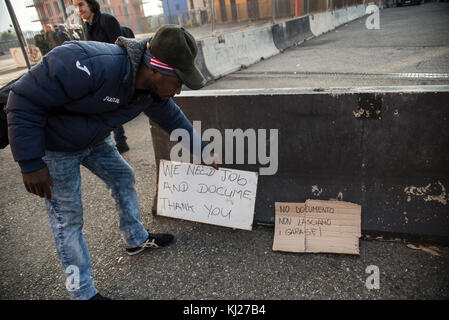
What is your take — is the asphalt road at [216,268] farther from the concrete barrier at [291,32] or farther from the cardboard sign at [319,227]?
the concrete barrier at [291,32]

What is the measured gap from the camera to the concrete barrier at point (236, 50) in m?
6.53

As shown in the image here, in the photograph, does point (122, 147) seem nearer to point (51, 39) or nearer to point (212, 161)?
point (212, 161)

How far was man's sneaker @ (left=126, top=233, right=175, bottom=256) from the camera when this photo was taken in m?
2.38

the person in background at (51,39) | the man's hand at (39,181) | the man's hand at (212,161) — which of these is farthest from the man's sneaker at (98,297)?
the person in background at (51,39)

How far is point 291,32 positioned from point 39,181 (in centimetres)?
1074

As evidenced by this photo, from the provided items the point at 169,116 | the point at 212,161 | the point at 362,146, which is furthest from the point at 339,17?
the point at 169,116

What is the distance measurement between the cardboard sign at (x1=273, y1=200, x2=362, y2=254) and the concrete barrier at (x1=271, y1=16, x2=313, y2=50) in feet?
26.9

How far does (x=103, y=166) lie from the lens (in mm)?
2121

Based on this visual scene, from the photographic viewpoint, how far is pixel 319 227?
7.66ft

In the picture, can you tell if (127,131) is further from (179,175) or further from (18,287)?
(18,287)

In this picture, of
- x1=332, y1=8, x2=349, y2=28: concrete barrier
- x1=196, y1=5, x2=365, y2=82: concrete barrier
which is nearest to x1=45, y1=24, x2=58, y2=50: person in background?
x1=196, y1=5, x2=365, y2=82: concrete barrier

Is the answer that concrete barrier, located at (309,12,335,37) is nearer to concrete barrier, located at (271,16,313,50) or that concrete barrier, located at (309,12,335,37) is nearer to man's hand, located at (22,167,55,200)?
concrete barrier, located at (271,16,313,50)
